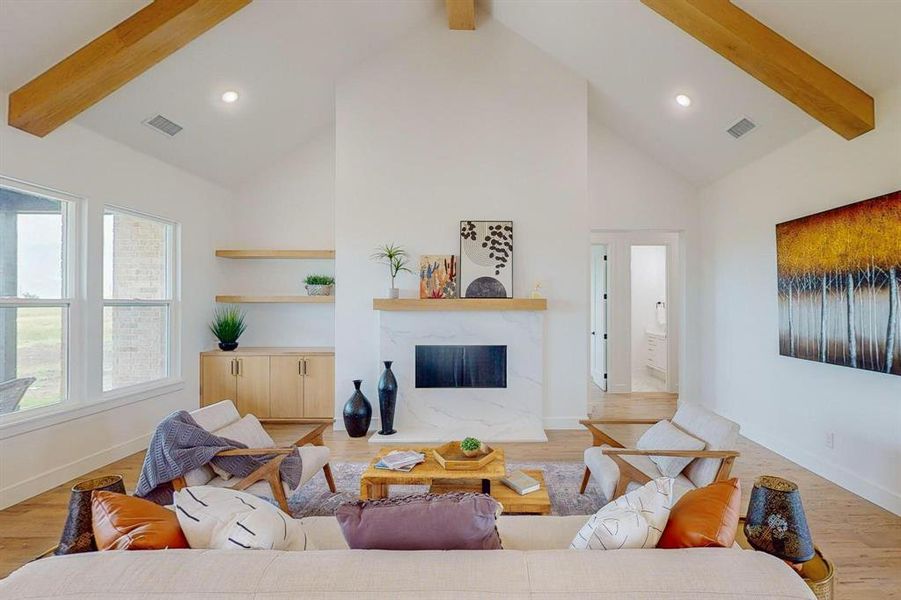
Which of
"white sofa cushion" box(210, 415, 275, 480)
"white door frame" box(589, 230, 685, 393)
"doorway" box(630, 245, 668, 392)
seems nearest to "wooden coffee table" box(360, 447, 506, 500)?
"white sofa cushion" box(210, 415, 275, 480)

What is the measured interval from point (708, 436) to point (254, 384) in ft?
14.8

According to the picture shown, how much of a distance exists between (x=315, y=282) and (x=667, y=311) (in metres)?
4.93

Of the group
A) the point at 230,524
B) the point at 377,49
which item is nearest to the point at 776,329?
the point at 230,524

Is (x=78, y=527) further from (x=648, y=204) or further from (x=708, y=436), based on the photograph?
(x=648, y=204)

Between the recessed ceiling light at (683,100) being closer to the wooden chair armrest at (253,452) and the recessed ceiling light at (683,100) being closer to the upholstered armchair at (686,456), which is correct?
the upholstered armchair at (686,456)

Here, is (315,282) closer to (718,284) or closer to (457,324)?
(457,324)

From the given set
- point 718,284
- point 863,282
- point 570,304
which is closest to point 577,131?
point 570,304

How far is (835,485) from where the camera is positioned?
11.2 feet

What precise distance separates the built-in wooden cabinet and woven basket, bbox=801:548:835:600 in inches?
175

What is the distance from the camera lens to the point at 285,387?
5148mm

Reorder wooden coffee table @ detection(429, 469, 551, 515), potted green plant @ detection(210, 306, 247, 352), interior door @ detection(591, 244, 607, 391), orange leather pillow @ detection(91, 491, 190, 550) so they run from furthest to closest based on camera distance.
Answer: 1. interior door @ detection(591, 244, 607, 391)
2. potted green plant @ detection(210, 306, 247, 352)
3. wooden coffee table @ detection(429, 469, 551, 515)
4. orange leather pillow @ detection(91, 491, 190, 550)

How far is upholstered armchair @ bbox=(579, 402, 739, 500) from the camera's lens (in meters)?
2.45

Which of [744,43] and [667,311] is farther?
[667,311]

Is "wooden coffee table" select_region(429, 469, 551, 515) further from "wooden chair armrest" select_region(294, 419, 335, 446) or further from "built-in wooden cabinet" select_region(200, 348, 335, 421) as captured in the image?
"built-in wooden cabinet" select_region(200, 348, 335, 421)
